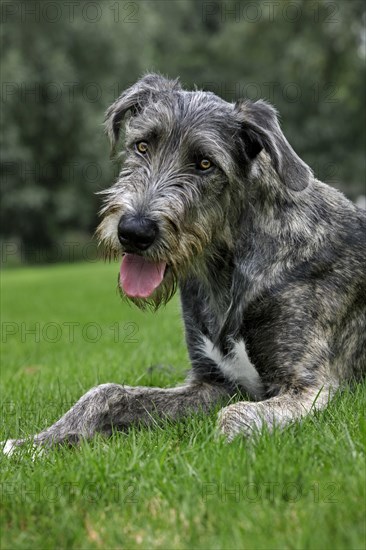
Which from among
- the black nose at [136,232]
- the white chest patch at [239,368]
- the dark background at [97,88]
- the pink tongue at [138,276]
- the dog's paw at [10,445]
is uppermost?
the black nose at [136,232]

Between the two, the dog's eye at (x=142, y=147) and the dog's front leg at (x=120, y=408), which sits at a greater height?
the dog's eye at (x=142, y=147)

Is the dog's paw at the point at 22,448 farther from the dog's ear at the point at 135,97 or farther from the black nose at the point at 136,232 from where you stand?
the dog's ear at the point at 135,97

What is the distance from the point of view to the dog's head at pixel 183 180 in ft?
15.5

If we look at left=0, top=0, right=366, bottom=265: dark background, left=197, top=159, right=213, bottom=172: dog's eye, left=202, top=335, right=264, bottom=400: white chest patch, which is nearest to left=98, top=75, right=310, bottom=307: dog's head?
left=197, top=159, right=213, bottom=172: dog's eye

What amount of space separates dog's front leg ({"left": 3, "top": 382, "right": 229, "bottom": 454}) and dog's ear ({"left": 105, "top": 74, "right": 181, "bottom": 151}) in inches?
77.0

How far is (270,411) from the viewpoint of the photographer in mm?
4484

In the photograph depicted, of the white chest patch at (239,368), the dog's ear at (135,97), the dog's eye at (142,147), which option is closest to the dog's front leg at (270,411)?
the white chest patch at (239,368)

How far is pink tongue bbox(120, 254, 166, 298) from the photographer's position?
190 inches

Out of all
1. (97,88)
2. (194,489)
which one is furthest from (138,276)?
(97,88)

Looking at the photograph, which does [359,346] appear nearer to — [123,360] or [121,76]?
[123,360]

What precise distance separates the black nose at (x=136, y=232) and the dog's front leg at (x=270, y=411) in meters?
1.11

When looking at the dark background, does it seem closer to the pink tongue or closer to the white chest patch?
the white chest patch

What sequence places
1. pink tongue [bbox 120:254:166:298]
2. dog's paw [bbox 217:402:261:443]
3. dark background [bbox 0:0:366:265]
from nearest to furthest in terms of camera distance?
dog's paw [bbox 217:402:261:443]
pink tongue [bbox 120:254:166:298]
dark background [bbox 0:0:366:265]

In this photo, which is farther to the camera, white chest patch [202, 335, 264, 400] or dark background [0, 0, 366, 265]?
dark background [0, 0, 366, 265]
